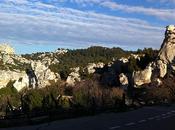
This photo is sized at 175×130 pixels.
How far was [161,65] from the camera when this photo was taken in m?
118

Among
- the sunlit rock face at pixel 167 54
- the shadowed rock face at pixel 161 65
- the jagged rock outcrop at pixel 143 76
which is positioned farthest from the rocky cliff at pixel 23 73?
the sunlit rock face at pixel 167 54

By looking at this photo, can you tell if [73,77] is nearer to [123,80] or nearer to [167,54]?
[123,80]

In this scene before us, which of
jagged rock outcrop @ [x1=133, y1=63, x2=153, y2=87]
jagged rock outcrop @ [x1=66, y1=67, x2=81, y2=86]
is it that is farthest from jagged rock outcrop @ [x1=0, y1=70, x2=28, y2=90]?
jagged rock outcrop @ [x1=133, y1=63, x2=153, y2=87]

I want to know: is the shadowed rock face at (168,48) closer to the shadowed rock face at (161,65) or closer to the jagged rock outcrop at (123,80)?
the shadowed rock face at (161,65)

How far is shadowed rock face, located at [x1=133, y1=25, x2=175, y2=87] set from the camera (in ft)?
383

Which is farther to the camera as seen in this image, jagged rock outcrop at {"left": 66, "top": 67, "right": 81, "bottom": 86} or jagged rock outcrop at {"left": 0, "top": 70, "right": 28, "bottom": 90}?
jagged rock outcrop at {"left": 0, "top": 70, "right": 28, "bottom": 90}

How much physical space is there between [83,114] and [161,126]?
6332 mm

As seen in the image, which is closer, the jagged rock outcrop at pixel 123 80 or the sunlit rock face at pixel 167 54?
the sunlit rock face at pixel 167 54

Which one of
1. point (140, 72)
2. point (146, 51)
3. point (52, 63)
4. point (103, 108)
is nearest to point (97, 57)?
point (52, 63)

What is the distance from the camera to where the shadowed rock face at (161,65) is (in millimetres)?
116844

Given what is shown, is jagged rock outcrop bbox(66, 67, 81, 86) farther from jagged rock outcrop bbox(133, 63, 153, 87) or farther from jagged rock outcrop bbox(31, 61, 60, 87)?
jagged rock outcrop bbox(133, 63, 153, 87)

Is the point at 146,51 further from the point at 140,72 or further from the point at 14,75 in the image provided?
the point at 14,75

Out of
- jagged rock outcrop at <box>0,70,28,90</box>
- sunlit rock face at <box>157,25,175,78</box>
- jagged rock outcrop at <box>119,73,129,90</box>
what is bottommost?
jagged rock outcrop at <box>119,73,129,90</box>

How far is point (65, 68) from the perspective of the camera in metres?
176
